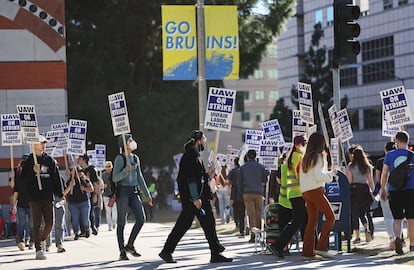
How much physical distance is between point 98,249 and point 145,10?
77.0ft

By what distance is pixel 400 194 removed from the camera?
15203mm

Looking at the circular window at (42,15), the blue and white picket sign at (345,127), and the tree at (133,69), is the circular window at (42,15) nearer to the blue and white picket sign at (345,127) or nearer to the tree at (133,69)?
the blue and white picket sign at (345,127)

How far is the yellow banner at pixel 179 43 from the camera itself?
83.4 feet

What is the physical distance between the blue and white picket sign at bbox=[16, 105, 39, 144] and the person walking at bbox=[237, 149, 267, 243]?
4137 millimetres

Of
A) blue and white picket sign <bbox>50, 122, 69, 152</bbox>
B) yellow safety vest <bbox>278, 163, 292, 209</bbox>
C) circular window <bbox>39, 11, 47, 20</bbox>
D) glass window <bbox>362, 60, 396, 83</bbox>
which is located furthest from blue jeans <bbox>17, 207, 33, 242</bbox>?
glass window <bbox>362, 60, 396, 83</bbox>

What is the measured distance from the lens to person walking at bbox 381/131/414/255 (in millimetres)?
15133

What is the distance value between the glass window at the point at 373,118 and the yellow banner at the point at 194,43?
161ft

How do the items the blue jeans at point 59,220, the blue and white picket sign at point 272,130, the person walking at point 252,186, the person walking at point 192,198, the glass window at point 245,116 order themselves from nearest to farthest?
the person walking at point 192,198
the blue jeans at point 59,220
the person walking at point 252,186
the blue and white picket sign at point 272,130
the glass window at point 245,116

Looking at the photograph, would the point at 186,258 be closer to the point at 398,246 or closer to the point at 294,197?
the point at 294,197

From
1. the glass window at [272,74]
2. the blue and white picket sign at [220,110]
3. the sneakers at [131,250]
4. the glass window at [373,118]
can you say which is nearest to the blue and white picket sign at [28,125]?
the sneakers at [131,250]

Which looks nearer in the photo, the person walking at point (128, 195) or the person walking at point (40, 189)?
the person walking at point (128, 195)

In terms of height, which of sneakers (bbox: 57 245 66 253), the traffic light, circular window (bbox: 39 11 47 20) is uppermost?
circular window (bbox: 39 11 47 20)

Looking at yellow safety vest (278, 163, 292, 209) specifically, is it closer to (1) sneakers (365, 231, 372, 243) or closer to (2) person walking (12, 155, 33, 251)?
(1) sneakers (365, 231, 372, 243)

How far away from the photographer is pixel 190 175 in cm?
1446
